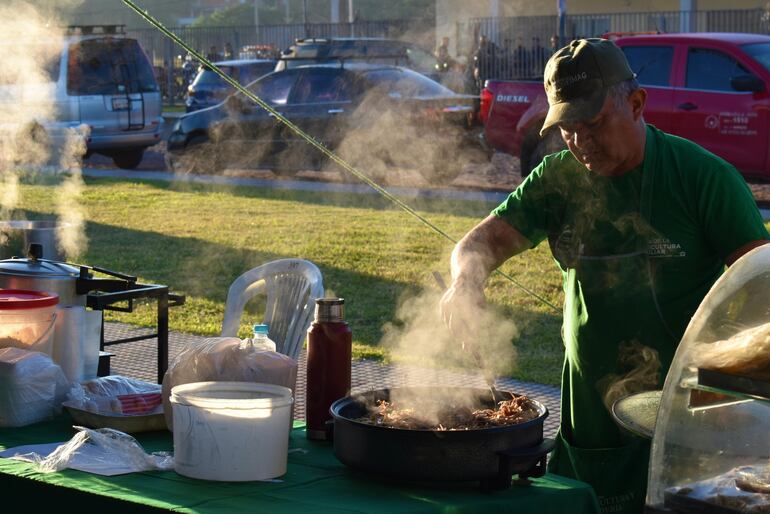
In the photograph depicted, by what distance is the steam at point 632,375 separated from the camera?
320 cm

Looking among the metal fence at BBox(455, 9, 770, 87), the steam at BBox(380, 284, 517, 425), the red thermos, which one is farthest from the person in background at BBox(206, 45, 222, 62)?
the red thermos

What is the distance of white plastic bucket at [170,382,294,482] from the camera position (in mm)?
2633

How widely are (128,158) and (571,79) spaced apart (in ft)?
55.4

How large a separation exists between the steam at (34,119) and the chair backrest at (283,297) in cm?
69

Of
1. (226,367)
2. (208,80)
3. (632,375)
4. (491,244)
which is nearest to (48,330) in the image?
(226,367)

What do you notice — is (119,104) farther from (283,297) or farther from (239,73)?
(283,297)

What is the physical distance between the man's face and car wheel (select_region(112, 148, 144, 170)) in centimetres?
1668

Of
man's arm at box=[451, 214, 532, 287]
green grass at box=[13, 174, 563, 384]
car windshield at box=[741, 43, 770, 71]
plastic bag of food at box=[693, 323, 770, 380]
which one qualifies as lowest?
green grass at box=[13, 174, 563, 384]

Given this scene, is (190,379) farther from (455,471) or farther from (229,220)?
(229,220)

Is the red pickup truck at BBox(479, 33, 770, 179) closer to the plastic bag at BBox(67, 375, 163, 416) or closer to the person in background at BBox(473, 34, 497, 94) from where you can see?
the plastic bag at BBox(67, 375, 163, 416)

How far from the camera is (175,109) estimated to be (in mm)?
33156

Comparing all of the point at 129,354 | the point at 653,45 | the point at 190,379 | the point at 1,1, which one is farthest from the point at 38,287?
the point at 653,45

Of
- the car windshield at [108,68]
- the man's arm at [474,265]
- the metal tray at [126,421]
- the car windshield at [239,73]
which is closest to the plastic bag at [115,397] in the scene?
the metal tray at [126,421]

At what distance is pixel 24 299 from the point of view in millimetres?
3436
